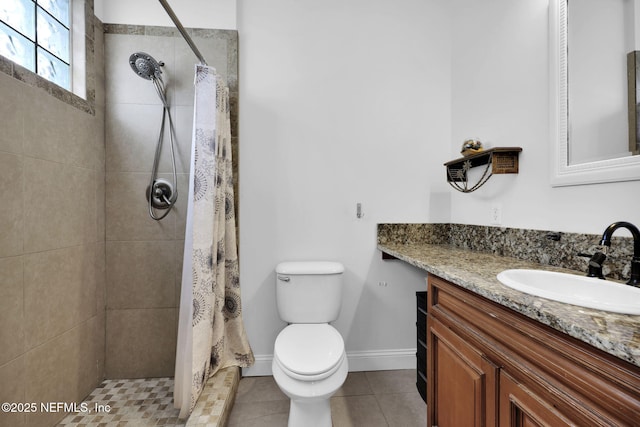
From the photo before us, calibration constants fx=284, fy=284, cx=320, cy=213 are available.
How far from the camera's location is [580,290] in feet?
3.15

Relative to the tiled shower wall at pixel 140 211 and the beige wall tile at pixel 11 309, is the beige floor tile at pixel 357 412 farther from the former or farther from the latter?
the beige wall tile at pixel 11 309

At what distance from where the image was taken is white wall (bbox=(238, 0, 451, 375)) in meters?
1.97

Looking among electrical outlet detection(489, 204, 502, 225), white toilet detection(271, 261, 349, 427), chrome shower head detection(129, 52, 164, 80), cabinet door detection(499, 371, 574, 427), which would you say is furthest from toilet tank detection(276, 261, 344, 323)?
chrome shower head detection(129, 52, 164, 80)

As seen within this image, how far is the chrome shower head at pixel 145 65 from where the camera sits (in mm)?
1636

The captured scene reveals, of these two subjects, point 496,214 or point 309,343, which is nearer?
point 309,343

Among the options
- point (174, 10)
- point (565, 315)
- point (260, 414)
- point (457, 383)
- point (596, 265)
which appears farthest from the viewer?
point (174, 10)

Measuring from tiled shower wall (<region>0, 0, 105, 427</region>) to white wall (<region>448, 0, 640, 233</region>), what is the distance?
7.59 ft

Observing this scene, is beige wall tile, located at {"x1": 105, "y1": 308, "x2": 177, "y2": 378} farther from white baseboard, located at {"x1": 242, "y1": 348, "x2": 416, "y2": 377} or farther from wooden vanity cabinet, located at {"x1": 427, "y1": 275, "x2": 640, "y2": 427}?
wooden vanity cabinet, located at {"x1": 427, "y1": 275, "x2": 640, "y2": 427}

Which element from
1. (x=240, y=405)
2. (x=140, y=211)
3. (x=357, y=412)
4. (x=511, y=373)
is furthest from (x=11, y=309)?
(x=511, y=373)

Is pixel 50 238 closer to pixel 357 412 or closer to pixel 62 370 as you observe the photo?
pixel 62 370

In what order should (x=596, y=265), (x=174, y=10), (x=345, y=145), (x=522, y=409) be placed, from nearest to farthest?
(x=522, y=409)
(x=596, y=265)
(x=174, y=10)
(x=345, y=145)

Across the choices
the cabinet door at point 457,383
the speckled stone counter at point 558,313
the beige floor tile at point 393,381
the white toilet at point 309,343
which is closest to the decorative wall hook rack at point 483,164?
the speckled stone counter at point 558,313

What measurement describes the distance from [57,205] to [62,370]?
2.70ft

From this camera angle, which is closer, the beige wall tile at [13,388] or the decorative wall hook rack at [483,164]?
the beige wall tile at [13,388]
